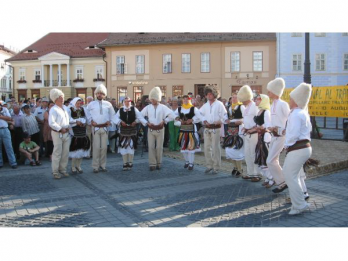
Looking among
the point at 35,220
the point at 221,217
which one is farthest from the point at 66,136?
the point at 221,217

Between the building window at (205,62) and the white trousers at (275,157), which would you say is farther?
the building window at (205,62)

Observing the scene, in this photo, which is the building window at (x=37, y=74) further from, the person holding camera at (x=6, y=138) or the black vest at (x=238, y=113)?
the black vest at (x=238, y=113)

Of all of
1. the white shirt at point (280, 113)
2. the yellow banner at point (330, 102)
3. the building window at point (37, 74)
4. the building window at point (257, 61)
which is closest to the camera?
the white shirt at point (280, 113)

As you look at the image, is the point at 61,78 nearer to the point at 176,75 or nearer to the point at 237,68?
the point at 176,75

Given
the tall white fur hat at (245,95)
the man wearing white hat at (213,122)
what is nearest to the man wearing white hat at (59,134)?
the man wearing white hat at (213,122)

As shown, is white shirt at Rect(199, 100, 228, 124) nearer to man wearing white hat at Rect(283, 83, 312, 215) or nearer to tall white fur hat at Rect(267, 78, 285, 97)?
tall white fur hat at Rect(267, 78, 285, 97)

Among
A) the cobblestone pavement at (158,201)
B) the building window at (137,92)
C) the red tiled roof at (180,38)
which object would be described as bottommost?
the cobblestone pavement at (158,201)

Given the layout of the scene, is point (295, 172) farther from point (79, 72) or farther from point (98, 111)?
point (79, 72)

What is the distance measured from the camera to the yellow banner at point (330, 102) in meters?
14.1

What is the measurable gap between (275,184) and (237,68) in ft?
93.8

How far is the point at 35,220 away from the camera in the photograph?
5543 mm

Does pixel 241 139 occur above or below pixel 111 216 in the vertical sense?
above

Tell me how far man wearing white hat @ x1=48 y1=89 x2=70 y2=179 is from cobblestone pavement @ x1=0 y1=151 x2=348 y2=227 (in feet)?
1.14

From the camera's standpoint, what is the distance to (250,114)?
7.99 meters
